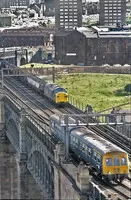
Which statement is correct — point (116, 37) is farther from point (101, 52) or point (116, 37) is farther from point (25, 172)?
point (25, 172)

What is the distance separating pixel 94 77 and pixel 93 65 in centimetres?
1927

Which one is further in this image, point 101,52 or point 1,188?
point 101,52

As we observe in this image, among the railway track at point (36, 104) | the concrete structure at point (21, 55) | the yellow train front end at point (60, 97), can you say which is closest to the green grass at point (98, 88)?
the railway track at point (36, 104)

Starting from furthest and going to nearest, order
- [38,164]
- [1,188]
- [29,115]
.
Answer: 1. [1,188]
2. [29,115]
3. [38,164]

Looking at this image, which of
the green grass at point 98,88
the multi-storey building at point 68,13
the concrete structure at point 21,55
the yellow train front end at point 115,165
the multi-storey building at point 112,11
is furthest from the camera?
the multi-storey building at point 112,11

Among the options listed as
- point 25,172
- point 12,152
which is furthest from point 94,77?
point 25,172

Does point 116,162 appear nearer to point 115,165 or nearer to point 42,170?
point 115,165

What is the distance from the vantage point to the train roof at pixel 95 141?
143 ft

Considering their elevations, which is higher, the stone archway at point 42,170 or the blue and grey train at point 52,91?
the blue and grey train at point 52,91

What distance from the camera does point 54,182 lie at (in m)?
47.6

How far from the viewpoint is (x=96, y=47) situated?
501 ft

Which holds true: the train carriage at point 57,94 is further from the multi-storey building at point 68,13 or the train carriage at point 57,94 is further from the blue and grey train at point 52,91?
the multi-storey building at point 68,13

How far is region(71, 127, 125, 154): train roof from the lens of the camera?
4360 centimetres

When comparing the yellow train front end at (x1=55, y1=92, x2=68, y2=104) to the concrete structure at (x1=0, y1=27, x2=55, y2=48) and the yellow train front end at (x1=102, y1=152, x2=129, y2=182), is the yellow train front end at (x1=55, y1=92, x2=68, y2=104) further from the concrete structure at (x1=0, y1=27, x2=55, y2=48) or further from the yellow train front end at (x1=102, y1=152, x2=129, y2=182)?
the concrete structure at (x1=0, y1=27, x2=55, y2=48)
